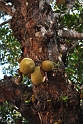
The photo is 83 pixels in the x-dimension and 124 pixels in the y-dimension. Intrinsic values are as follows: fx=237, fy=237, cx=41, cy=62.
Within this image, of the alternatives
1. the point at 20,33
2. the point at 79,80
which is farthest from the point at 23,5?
the point at 79,80

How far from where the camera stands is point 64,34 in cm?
222

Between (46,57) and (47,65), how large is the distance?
20 cm

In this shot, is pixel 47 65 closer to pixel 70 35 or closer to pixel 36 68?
pixel 36 68

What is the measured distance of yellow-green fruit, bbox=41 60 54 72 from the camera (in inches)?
75.6

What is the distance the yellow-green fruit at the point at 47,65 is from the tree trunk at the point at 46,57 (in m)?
0.09

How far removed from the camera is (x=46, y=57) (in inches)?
83.0

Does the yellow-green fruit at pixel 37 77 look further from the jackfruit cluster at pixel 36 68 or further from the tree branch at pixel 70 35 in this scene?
the tree branch at pixel 70 35

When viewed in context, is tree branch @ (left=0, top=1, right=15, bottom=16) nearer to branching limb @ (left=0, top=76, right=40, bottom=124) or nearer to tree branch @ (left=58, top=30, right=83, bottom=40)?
tree branch @ (left=58, top=30, right=83, bottom=40)

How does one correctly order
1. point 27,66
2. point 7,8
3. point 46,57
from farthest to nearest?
point 7,8 → point 46,57 → point 27,66

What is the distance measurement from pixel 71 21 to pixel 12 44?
5.45 feet

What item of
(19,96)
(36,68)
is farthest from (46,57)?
(19,96)

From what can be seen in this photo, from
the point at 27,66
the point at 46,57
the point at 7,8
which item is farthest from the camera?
the point at 7,8

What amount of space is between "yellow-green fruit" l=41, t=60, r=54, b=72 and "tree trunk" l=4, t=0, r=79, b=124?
94 millimetres

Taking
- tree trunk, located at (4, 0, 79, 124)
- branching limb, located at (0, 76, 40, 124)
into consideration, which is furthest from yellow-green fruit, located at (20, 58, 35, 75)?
branching limb, located at (0, 76, 40, 124)
